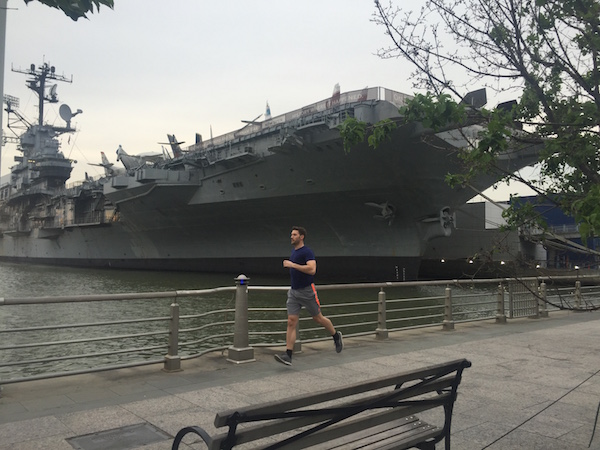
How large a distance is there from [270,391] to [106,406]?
1.50m

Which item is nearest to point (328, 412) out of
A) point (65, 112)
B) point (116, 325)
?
point (116, 325)

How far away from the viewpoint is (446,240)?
1539 inches

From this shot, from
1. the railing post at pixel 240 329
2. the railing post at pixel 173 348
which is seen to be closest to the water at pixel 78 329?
the railing post at pixel 173 348

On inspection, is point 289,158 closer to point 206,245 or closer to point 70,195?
point 206,245

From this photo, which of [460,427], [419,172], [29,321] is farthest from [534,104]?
[419,172]

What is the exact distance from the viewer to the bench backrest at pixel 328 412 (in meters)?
2.04

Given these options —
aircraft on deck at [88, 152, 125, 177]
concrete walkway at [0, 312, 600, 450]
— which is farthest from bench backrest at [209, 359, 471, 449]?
aircraft on deck at [88, 152, 125, 177]

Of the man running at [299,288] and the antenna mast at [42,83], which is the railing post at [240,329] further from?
the antenna mast at [42,83]

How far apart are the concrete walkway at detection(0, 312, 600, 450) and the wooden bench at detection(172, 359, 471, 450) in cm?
91

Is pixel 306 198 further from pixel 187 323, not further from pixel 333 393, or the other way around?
pixel 333 393

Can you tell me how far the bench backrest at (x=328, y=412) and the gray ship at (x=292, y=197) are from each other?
1571 centimetres

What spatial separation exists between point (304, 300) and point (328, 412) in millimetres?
3726

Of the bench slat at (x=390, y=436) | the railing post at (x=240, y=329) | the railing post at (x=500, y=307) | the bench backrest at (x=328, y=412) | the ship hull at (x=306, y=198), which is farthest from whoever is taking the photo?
the ship hull at (x=306, y=198)

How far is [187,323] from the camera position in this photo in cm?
1380
